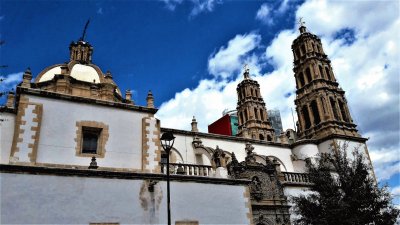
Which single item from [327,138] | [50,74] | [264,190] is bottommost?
[264,190]

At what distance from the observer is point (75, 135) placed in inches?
546

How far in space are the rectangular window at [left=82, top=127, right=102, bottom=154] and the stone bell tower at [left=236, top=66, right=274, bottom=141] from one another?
27.2 metres

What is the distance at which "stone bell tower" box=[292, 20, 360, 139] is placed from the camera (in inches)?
1080

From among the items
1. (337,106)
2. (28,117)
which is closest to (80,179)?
(28,117)

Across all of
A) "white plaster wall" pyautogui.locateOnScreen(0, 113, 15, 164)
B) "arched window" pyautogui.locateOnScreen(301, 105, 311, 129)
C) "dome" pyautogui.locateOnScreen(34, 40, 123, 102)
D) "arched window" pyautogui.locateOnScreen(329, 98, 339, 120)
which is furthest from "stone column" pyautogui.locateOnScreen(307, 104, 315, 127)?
"white plaster wall" pyautogui.locateOnScreen(0, 113, 15, 164)

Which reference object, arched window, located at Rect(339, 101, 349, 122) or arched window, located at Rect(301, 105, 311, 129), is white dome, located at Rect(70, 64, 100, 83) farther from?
arched window, located at Rect(339, 101, 349, 122)

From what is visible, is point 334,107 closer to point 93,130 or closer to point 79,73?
point 79,73

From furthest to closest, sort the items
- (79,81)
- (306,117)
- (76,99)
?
(306,117) < (79,81) < (76,99)

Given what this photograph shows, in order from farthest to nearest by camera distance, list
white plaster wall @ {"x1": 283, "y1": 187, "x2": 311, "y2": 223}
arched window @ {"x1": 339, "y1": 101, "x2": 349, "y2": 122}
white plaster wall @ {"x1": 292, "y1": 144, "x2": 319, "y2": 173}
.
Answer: arched window @ {"x1": 339, "y1": 101, "x2": 349, "y2": 122}, white plaster wall @ {"x1": 292, "y1": 144, "x2": 319, "y2": 173}, white plaster wall @ {"x1": 283, "y1": 187, "x2": 311, "y2": 223}

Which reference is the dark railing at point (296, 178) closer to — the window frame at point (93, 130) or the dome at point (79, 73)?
the window frame at point (93, 130)

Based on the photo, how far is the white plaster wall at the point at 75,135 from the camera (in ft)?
43.7

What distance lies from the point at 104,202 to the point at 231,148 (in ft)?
45.9

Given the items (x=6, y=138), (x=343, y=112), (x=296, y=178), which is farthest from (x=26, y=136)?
(x=343, y=112)

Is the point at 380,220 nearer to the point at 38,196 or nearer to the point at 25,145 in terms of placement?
the point at 38,196
